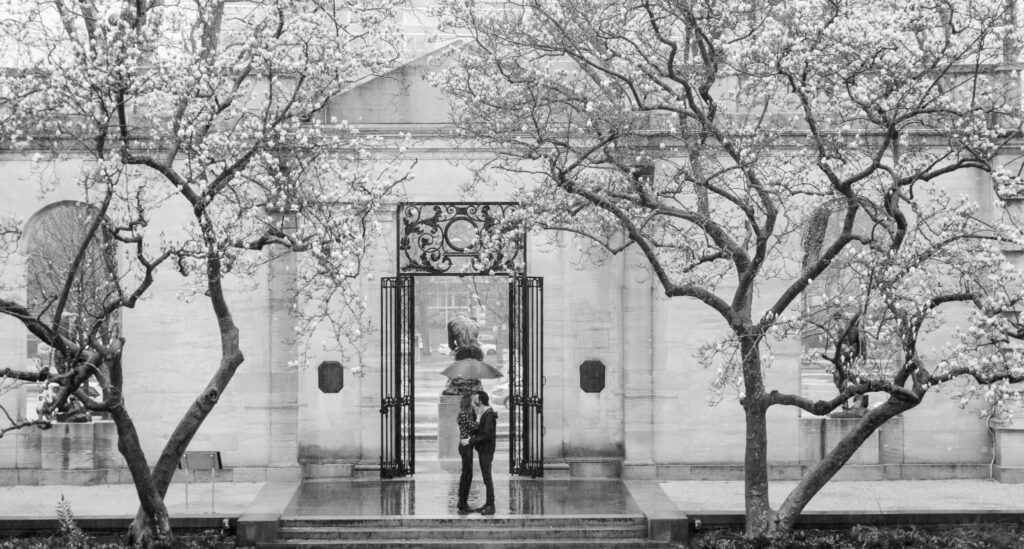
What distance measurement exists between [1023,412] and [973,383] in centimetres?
94

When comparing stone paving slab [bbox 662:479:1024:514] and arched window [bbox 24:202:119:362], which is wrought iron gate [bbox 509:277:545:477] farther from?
arched window [bbox 24:202:119:362]

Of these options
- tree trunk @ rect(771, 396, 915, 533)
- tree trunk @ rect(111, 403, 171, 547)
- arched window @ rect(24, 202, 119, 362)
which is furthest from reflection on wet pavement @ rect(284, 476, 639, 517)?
arched window @ rect(24, 202, 119, 362)

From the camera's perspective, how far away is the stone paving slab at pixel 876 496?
1747 cm

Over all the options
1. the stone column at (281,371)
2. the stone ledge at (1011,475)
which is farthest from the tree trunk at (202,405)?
the stone ledge at (1011,475)

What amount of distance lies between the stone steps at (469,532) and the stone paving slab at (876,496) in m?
1.02

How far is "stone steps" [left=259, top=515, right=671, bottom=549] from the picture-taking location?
16172 millimetres

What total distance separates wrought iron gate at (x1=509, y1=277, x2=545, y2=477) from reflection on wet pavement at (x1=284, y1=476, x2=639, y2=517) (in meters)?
0.47

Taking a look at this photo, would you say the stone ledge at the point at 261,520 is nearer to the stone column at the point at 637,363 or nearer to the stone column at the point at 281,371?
the stone column at the point at 281,371

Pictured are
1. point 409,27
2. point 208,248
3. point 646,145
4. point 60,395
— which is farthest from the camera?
point 409,27

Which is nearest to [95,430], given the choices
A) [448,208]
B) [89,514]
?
[89,514]

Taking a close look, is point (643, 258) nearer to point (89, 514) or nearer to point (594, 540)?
point (594, 540)

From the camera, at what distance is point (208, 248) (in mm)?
14469

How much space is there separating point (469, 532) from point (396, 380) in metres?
4.46

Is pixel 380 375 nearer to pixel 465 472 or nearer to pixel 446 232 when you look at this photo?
pixel 446 232
